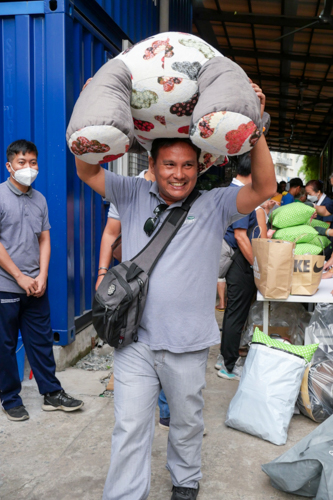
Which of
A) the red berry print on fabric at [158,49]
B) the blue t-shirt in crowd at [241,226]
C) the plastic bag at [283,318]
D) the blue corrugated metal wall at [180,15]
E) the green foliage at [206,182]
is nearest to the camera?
the red berry print on fabric at [158,49]

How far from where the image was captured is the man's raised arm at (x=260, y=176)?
1.84 meters

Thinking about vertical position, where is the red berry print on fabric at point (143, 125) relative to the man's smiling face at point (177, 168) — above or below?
above

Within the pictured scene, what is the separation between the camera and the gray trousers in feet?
6.42

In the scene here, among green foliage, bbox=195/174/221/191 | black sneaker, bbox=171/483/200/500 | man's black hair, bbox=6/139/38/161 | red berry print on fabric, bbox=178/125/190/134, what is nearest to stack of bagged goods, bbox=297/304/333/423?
black sneaker, bbox=171/483/200/500

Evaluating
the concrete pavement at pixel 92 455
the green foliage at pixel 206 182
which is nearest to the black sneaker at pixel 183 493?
the concrete pavement at pixel 92 455

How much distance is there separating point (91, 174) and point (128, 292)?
54cm

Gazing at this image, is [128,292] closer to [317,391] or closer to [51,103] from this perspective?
[317,391]

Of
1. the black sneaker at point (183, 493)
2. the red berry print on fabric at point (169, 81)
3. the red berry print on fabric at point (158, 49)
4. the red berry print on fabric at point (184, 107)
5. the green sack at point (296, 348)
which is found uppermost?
the red berry print on fabric at point (158, 49)

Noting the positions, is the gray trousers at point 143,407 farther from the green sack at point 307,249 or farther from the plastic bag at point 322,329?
the green sack at point 307,249

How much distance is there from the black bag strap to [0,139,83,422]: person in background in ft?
4.65

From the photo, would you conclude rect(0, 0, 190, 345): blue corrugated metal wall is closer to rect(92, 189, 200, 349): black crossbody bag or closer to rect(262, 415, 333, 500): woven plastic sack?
rect(92, 189, 200, 349): black crossbody bag

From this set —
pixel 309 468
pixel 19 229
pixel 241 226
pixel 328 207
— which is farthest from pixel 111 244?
pixel 328 207

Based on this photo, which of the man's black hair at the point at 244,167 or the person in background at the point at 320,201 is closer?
the man's black hair at the point at 244,167

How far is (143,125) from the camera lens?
6.60 feet
